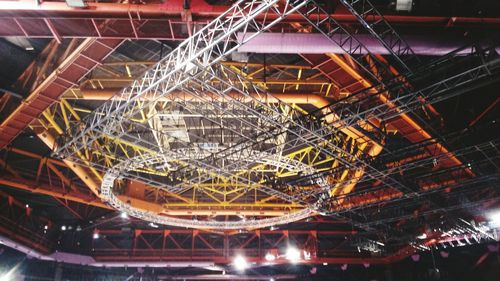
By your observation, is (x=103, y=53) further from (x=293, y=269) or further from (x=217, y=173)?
(x=293, y=269)

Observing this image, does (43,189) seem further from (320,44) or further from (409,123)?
(409,123)

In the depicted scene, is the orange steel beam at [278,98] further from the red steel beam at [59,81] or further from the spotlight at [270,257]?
the spotlight at [270,257]

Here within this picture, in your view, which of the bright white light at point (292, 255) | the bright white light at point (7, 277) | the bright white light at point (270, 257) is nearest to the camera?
the bright white light at point (7, 277)

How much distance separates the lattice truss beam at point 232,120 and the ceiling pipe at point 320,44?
345 millimetres

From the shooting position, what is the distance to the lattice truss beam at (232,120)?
40.7ft

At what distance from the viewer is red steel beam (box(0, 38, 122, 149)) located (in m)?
12.6

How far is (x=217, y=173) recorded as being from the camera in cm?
2077

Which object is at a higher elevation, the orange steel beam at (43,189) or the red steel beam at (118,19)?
the red steel beam at (118,19)

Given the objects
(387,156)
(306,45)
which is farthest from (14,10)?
(387,156)

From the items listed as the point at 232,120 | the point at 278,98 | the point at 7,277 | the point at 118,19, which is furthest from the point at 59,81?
the point at 7,277

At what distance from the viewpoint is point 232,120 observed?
20.4 m

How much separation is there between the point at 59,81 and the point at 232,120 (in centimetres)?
895

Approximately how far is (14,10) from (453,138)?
1857cm

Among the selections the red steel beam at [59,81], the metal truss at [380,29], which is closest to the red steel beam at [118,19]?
the metal truss at [380,29]
